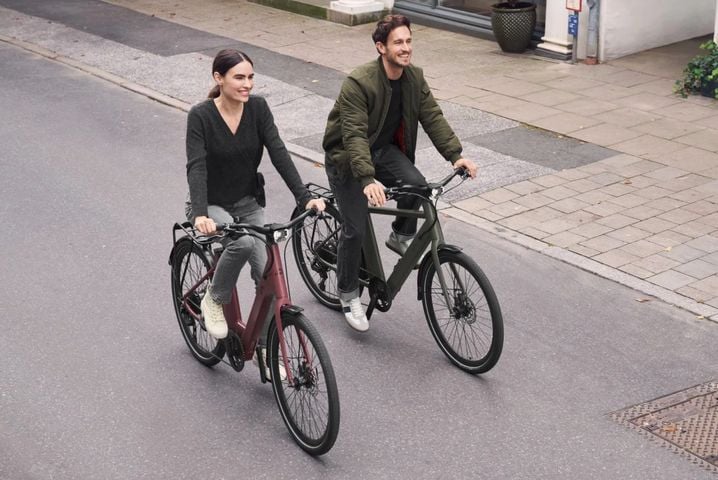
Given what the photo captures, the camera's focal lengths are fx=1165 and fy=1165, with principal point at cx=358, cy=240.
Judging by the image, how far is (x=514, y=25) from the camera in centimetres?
1472

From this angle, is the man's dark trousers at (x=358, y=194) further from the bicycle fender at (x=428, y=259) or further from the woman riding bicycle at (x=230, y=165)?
the woman riding bicycle at (x=230, y=165)

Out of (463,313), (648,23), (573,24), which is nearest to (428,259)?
(463,313)

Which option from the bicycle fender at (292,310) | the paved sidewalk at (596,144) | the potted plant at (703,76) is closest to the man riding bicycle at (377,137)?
the bicycle fender at (292,310)

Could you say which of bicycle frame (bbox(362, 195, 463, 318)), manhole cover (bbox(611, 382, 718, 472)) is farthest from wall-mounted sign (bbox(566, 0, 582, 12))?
manhole cover (bbox(611, 382, 718, 472))

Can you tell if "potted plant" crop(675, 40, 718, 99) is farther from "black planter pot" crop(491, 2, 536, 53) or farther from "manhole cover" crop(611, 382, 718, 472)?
"manhole cover" crop(611, 382, 718, 472)

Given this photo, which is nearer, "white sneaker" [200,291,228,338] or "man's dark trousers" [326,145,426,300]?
"white sneaker" [200,291,228,338]

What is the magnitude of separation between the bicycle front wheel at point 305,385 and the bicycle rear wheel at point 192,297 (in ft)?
2.58

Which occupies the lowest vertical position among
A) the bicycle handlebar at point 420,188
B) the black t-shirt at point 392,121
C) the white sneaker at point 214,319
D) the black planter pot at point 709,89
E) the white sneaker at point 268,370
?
the black planter pot at point 709,89

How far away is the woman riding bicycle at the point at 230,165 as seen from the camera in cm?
606

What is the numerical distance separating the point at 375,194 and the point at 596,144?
17.5 ft

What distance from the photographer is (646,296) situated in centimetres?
786

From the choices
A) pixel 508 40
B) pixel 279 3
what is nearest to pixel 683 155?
pixel 508 40

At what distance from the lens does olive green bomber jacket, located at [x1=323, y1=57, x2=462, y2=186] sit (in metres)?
6.64

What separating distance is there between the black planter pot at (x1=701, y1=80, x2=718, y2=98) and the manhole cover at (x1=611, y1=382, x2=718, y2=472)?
264 inches
